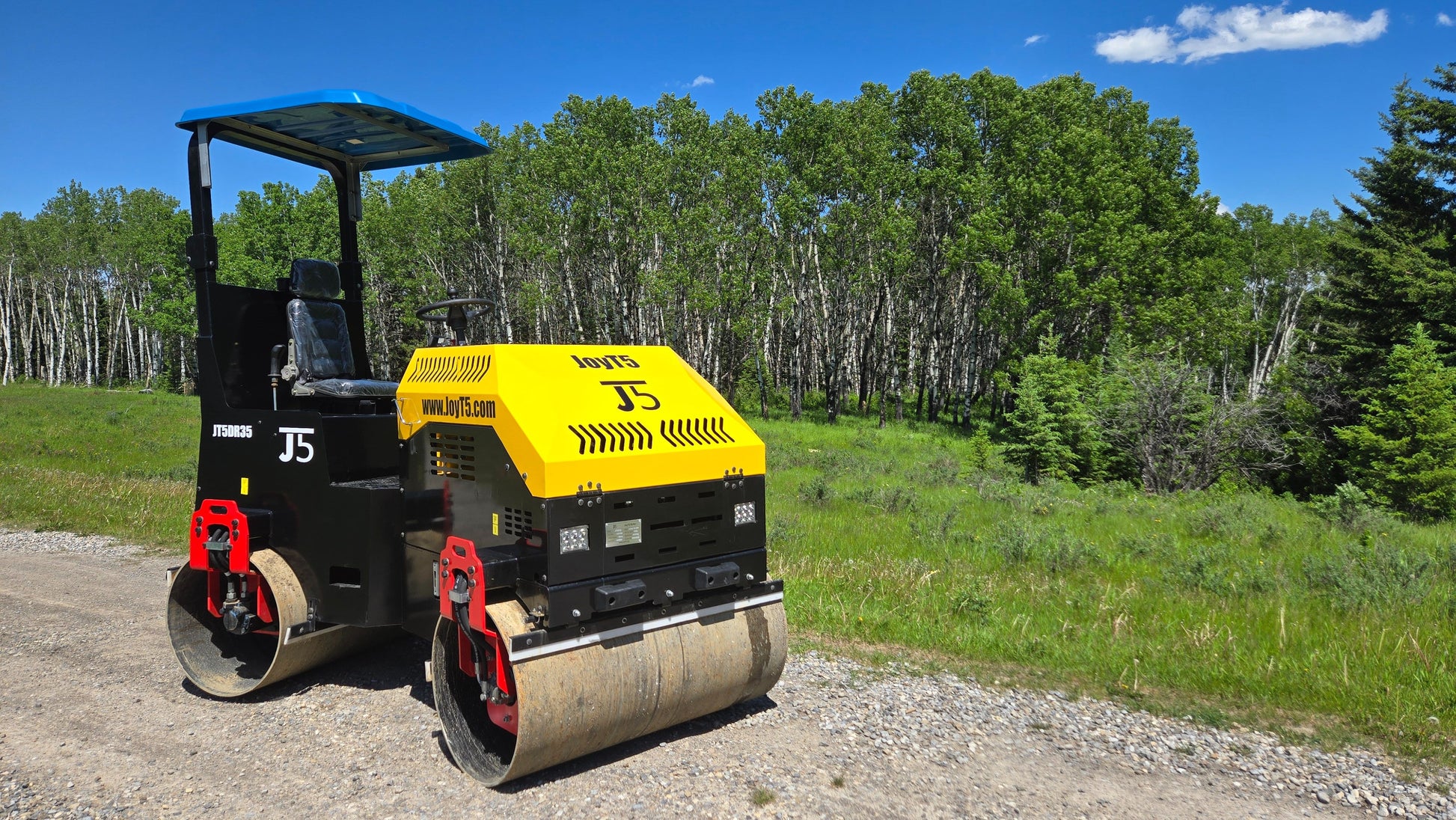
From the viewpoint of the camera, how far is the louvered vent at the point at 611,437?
439cm

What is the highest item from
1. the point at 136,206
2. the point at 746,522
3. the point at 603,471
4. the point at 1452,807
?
the point at 136,206

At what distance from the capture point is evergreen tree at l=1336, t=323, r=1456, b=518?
58.3ft

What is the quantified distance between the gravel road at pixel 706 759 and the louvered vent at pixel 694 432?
1.70 metres

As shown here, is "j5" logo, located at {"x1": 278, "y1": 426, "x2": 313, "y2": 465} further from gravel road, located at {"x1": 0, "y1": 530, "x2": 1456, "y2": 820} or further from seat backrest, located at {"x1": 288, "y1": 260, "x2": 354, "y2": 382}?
gravel road, located at {"x1": 0, "y1": 530, "x2": 1456, "y2": 820}

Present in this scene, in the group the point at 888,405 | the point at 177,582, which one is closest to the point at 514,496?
the point at 177,582

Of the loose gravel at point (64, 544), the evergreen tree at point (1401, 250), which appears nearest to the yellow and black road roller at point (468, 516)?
the loose gravel at point (64, 544)

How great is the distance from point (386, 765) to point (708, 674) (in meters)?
1.78

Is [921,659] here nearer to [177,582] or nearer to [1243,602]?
[1243,602]

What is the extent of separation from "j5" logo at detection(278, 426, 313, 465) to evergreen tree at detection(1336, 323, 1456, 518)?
Result: 20.5 m

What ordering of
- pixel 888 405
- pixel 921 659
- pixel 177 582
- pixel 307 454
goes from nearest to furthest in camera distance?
pixel 307 454 → pixel 177 582 → pixel 921 659 → pixel 888 405

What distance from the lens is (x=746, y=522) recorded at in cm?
502

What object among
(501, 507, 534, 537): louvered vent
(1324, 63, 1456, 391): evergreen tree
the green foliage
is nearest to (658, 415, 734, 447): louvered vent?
(501, 507, 534, 537): louvered vent

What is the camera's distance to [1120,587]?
850 cm

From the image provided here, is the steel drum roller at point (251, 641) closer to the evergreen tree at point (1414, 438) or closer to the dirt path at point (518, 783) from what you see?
the dirt path at point (518, 783)
